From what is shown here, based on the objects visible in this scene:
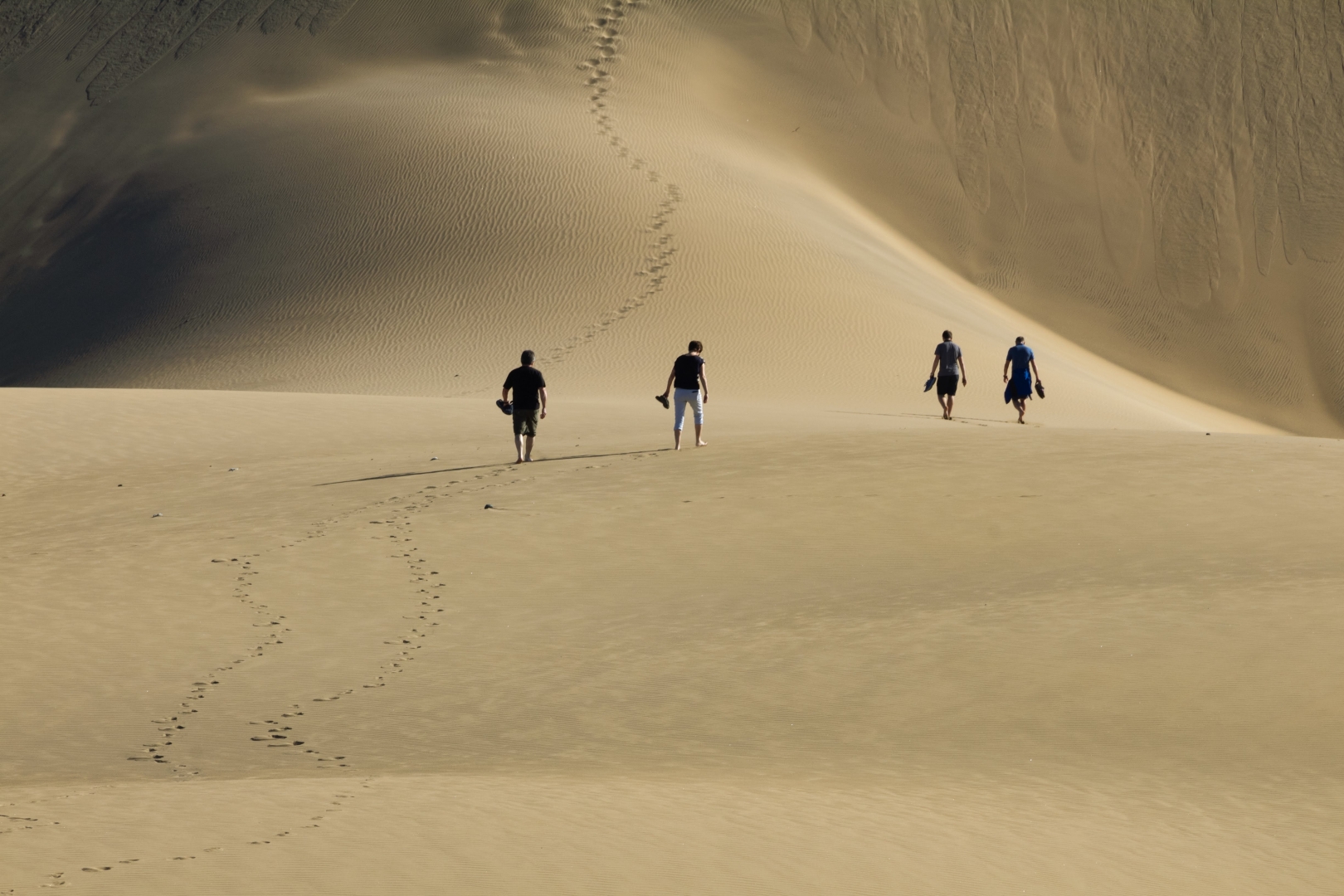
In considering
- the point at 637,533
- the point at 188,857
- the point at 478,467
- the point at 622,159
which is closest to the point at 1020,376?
the point at 478,467

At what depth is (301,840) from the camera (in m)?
5.89

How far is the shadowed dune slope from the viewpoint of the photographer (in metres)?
37.2

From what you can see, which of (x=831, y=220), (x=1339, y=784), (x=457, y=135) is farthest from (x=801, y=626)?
(x=457, y=135)

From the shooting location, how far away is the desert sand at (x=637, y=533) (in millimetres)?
6434

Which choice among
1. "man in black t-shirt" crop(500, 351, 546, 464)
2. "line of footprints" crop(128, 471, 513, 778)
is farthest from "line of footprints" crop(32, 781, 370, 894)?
"man in black t-shirt" crop(500, 351, 546, 464)

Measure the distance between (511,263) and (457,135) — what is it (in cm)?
760

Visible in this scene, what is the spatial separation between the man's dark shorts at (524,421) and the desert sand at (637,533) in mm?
648

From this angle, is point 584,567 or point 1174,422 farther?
point 1174,422

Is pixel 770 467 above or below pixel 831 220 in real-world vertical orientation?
below

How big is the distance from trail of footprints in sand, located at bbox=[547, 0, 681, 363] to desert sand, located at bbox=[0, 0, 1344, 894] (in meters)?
0.18

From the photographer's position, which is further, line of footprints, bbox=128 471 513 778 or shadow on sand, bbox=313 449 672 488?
shadow on sand, bbox=313 449 672 488

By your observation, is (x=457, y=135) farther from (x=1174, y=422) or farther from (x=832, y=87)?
(x=1174, y=422)

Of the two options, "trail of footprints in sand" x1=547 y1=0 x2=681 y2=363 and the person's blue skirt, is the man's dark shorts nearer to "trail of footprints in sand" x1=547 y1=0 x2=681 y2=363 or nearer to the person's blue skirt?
the person's blue skirt

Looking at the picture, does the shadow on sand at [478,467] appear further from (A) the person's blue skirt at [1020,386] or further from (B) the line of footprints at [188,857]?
(B) the line of footprints at [188,857]
